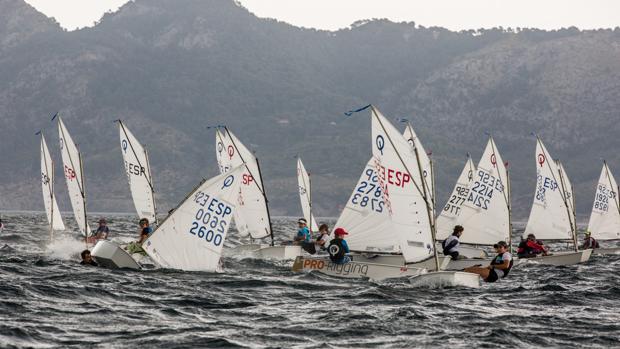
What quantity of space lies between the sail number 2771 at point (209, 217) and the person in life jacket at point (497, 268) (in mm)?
7118

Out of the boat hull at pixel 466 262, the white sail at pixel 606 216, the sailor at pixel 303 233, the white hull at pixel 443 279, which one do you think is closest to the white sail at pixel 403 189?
the white hull at pixel 443 279

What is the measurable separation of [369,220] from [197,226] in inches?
267

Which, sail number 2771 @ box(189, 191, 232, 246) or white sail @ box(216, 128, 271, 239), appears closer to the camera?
sail number 2771 @ box(189, 191, 232, 246)

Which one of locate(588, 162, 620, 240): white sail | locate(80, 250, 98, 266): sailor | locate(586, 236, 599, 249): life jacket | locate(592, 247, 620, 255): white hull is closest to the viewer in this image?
locate(80, 250, 98, 266): sailor

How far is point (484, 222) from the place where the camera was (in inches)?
1564

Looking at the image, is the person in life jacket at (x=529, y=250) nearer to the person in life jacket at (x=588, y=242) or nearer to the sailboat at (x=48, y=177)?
the person in life jacket at (x=588, y=242)

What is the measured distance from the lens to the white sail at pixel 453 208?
1711 inches

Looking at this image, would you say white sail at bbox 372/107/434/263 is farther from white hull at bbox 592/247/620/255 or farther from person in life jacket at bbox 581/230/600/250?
white hull at bbox 592/247/620/255

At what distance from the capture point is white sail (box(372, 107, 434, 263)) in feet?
87.1

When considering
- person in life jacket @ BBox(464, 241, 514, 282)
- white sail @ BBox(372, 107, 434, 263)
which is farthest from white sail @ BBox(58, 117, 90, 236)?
person in life jacket @ BBox(464, 241, 514, 282)

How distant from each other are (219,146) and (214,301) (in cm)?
2330

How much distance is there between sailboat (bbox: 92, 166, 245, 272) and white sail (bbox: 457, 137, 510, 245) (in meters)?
15.7

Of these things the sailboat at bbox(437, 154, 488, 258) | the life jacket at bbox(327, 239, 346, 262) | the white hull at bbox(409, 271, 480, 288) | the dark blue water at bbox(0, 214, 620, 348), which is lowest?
the dark blue water at bbox(0, 214, 620, 348)

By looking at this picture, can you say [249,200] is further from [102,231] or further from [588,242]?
[588,242]
